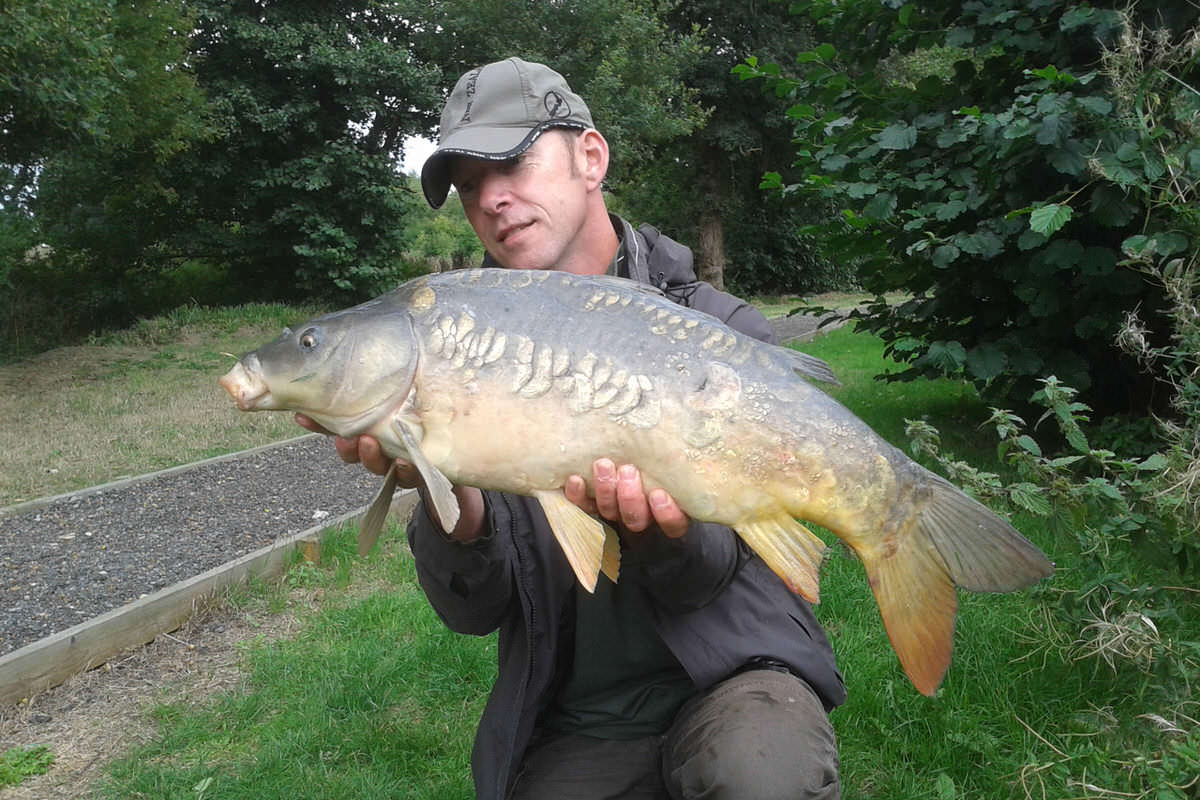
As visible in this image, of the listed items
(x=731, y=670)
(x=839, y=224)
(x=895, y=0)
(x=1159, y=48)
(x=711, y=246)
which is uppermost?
(x=895, y=0)

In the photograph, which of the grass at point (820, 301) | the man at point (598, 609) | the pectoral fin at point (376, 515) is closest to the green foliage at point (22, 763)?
the man at point (598, 609)

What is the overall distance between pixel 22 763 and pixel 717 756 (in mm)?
1891

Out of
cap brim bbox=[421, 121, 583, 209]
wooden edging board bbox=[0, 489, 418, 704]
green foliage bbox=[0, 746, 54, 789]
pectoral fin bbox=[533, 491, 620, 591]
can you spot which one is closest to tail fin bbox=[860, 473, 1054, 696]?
pectoral fin bbox=[533, 491, 620, 591]

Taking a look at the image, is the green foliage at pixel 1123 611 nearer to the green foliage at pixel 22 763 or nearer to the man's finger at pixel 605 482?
the man's finger at pixel 605 482

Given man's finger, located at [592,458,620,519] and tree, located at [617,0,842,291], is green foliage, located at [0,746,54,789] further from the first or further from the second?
tree, located at [617,0,842,291]

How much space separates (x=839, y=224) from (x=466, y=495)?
3.14 metres

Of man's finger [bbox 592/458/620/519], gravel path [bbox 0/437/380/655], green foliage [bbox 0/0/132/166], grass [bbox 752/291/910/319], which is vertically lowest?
grass [bbox 752/291/910/319]

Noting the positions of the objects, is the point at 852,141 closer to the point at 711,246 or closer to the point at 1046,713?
the point at 1046,713

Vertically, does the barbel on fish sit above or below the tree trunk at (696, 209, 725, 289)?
above

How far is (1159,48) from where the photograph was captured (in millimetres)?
2506

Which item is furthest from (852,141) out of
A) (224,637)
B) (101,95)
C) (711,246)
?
(711,246)

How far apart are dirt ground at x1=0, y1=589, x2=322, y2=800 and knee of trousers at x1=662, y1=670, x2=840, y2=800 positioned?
1597 millimetres

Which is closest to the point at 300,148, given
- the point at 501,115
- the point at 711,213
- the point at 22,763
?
the point at 711,213

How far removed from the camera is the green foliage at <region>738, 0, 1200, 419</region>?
2729 mm
